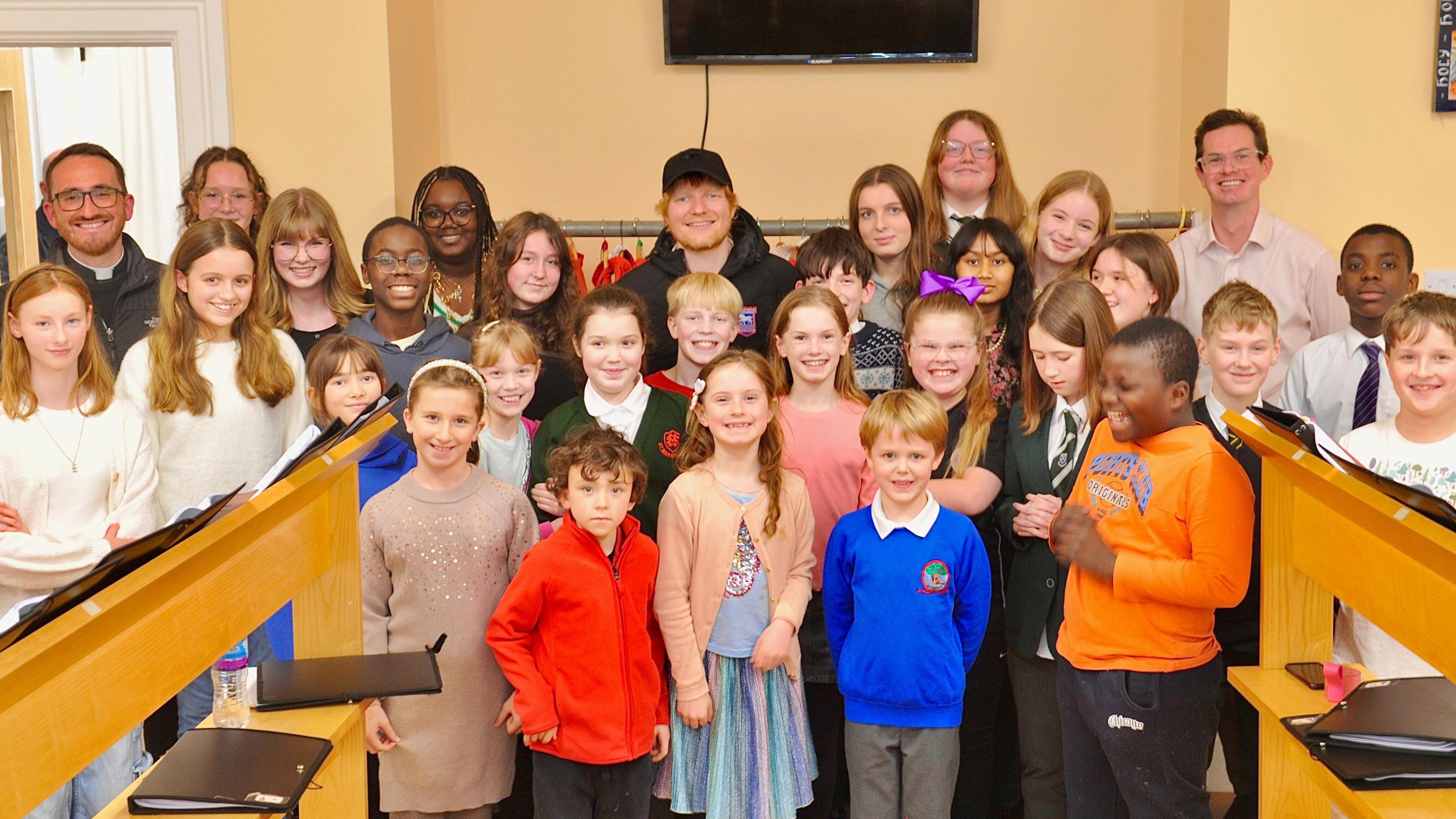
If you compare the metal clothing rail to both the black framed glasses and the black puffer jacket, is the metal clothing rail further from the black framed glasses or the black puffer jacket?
the black puffer jacket

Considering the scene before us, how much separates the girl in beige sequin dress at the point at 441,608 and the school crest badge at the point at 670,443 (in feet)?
1.38

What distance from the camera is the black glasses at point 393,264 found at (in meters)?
3.27

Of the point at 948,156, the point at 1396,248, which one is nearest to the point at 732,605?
the point at 948,156

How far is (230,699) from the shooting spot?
73.4 inches

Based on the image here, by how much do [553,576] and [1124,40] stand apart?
3.50m

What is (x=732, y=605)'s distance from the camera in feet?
8.93

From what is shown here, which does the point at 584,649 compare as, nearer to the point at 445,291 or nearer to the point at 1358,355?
the point at 445,291

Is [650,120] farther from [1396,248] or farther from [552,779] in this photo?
[552,779]

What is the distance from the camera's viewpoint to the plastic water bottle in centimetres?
185

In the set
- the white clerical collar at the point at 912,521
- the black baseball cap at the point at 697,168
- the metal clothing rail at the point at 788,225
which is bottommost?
the white clerical collar at the point at 912,521

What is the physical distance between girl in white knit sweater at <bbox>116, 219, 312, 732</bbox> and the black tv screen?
2.29m

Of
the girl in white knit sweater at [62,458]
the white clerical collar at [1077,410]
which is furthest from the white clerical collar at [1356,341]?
the girl in white knit sweater at [62,458]

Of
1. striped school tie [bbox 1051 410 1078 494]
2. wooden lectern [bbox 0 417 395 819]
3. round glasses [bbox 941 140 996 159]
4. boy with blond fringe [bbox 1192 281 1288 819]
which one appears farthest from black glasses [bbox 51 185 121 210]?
boy with blond fringe [bbox 1192 281 1288 819]

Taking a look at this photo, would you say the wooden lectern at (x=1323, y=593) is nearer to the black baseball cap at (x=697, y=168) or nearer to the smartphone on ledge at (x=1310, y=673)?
the smartphone on ledge at (x=1310, y=673)
